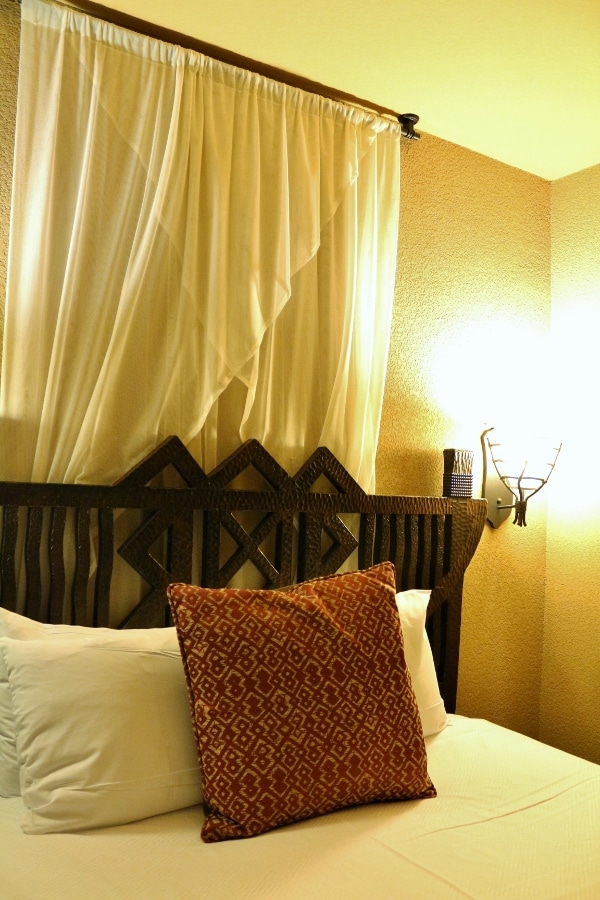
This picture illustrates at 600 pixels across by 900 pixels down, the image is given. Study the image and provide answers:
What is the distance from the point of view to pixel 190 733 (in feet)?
5.22

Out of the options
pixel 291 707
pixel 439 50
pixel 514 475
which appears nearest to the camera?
pixel 291 707

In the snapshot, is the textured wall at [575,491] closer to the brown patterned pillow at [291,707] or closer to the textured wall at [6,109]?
the brown patterned pillow at [291,707]

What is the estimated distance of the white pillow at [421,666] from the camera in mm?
2029

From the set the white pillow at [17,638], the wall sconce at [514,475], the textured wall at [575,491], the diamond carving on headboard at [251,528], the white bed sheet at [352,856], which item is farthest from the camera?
the textured wall at [575,491]

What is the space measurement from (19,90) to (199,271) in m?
0.60

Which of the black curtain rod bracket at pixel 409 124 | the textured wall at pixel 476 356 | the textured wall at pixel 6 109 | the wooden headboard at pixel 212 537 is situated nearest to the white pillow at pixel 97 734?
the wooden headboard at pixel 212 537

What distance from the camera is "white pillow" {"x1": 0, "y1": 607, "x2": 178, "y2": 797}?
5.10ft

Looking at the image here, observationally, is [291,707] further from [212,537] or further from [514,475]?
[514,475]

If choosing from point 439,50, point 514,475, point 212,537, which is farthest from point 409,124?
point 212,537

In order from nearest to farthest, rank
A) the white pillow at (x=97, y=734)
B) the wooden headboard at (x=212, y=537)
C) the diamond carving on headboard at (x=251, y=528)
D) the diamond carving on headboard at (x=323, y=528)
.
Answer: the white pillow at (x=97, y=734), the wooden headboard at (x=212, y=537), the diamond carving on headboard at (x=251, y=528), the diamond carving on headboard at (x=323, y=528)

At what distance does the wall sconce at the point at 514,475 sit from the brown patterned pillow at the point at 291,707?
3.63ft

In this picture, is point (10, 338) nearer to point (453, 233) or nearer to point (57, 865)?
point (57, 865)

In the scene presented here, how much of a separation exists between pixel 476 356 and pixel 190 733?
172 cm

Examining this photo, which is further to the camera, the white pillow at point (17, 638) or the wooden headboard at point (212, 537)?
the wooden headboard at point (212, 537)
